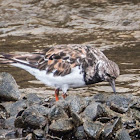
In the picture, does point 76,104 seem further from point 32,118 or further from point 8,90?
point 8,90

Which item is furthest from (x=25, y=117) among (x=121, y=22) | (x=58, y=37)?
(x=121, y=22)

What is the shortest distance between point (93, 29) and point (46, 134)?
5.78 m

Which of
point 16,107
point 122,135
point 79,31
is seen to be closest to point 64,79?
point 16,107

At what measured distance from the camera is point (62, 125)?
5.27 metres

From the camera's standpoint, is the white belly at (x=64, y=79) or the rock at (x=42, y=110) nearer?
the rock at (x=42, y=110)

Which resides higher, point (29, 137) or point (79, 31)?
point (29, 137)

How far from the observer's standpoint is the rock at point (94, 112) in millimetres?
5395

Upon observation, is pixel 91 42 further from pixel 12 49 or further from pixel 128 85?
pixel 128 85

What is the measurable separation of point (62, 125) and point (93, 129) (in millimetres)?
337

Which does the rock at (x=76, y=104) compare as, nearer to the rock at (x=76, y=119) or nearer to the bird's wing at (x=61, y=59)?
the rock at (x=76, y=119)

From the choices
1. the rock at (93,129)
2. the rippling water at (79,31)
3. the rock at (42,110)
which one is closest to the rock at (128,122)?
the rock at (93,129)

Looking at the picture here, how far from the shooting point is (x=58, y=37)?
10.4m

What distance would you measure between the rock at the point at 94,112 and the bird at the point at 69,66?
57cm

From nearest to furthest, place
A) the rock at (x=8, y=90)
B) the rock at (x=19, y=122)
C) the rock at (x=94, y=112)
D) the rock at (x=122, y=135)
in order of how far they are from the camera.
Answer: the rock at (x=122, y=135) → the rock at (x=94, y=112) → the rock at (x=19, y=122) → the rock at (x=8, y=90)
